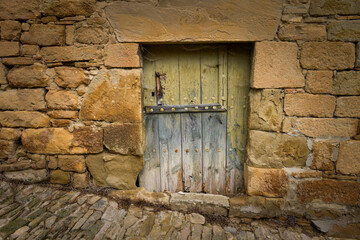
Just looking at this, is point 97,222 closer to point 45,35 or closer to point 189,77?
point 189,77

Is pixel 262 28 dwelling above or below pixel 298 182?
above

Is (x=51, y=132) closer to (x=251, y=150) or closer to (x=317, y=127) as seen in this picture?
(x=251, y=150)

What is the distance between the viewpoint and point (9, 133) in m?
1.95


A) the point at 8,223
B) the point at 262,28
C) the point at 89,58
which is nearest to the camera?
the point at 8,223

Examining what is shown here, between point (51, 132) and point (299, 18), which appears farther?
point (51, 132)

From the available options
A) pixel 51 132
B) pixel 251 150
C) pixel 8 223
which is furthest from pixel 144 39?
pixel 8 223

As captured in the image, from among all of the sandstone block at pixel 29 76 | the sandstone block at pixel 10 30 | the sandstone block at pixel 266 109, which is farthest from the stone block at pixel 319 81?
the sandstone block at pixel 10 30

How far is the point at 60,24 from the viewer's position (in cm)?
181

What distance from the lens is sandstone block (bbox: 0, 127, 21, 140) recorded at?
1.95 metres

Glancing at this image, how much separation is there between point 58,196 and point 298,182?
239 centimetres

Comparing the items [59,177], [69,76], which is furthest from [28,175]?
[69,76]

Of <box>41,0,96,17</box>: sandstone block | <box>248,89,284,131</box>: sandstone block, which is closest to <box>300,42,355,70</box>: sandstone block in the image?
<box>248,89,284,131</box>: sandstone block

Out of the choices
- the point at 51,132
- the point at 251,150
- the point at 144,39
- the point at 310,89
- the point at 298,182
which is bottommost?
the point at 298,182

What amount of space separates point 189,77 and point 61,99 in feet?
4.30
